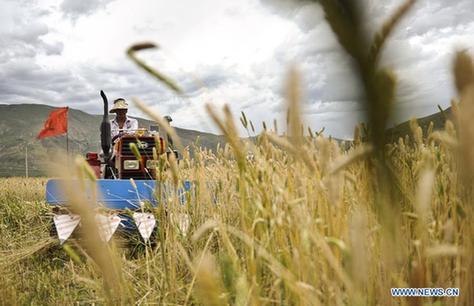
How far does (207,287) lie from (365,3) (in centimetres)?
48

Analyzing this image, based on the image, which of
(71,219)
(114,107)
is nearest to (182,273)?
(71,219)

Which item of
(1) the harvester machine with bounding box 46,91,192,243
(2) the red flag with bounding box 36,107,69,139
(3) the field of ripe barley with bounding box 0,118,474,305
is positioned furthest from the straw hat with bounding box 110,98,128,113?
(3) the field of ripe barley with bounding box 0,118,474,305

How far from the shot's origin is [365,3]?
35 centimetres

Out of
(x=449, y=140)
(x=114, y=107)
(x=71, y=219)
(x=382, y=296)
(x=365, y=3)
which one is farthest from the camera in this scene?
(x=114, y=107)

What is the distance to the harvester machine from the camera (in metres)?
2.46

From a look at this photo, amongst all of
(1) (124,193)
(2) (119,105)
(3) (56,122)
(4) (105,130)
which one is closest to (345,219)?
(1) (124,193)

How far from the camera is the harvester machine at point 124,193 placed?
246 centimetres

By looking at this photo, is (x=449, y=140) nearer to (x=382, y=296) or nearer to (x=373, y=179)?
(x=382, y=296)

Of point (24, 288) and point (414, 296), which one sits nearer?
point (414, 296)

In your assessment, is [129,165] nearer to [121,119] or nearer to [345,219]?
[121,119]

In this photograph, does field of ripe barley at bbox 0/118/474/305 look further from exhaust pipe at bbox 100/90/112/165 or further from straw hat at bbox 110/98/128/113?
straw hat at bbox 110/98/128/113

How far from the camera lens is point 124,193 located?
4434 mm

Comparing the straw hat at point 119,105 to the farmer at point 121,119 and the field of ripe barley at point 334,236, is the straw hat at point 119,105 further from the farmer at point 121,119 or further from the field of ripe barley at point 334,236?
the field of ripe barley at point 334,236

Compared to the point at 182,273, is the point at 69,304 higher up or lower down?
lower down
